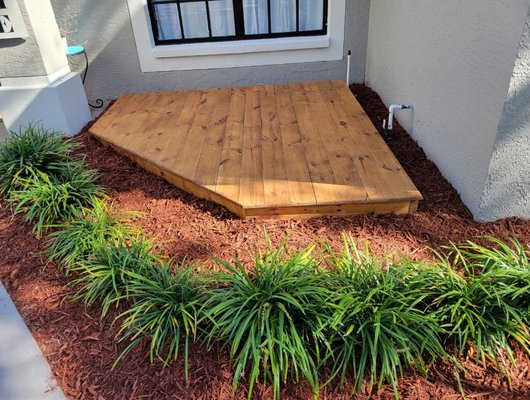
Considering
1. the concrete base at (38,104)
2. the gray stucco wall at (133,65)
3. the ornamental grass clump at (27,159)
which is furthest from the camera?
the gray stucco wall at (133,65)

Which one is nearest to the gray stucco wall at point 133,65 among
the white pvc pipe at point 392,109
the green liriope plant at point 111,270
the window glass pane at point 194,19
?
the window glass pane at point 194,19

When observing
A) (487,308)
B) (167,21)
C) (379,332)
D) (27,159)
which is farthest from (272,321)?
(167,21)

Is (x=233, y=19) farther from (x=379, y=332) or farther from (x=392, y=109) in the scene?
(x=379, y=332)

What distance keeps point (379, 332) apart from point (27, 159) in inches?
108

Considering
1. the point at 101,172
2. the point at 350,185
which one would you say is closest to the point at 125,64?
the point at 101,172

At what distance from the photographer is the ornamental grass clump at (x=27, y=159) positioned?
290 cm

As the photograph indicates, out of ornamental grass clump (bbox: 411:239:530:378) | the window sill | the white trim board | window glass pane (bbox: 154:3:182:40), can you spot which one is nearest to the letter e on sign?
the white trim board

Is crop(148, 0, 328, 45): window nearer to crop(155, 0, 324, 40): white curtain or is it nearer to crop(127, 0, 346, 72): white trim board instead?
crop(155, 0, 324, 40): white curtain

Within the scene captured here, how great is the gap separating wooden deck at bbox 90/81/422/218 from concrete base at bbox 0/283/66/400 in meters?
1.32

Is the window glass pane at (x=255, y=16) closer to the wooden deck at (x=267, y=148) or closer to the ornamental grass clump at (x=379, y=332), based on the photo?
the wooden deck at (x=267, y=148)

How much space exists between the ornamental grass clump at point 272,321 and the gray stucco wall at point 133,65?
338cm

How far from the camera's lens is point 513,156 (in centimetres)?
221

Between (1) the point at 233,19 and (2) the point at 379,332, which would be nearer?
(2) the point at 379,332

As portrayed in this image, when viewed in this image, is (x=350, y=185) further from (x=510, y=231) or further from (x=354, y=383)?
(x=354, y=383)
